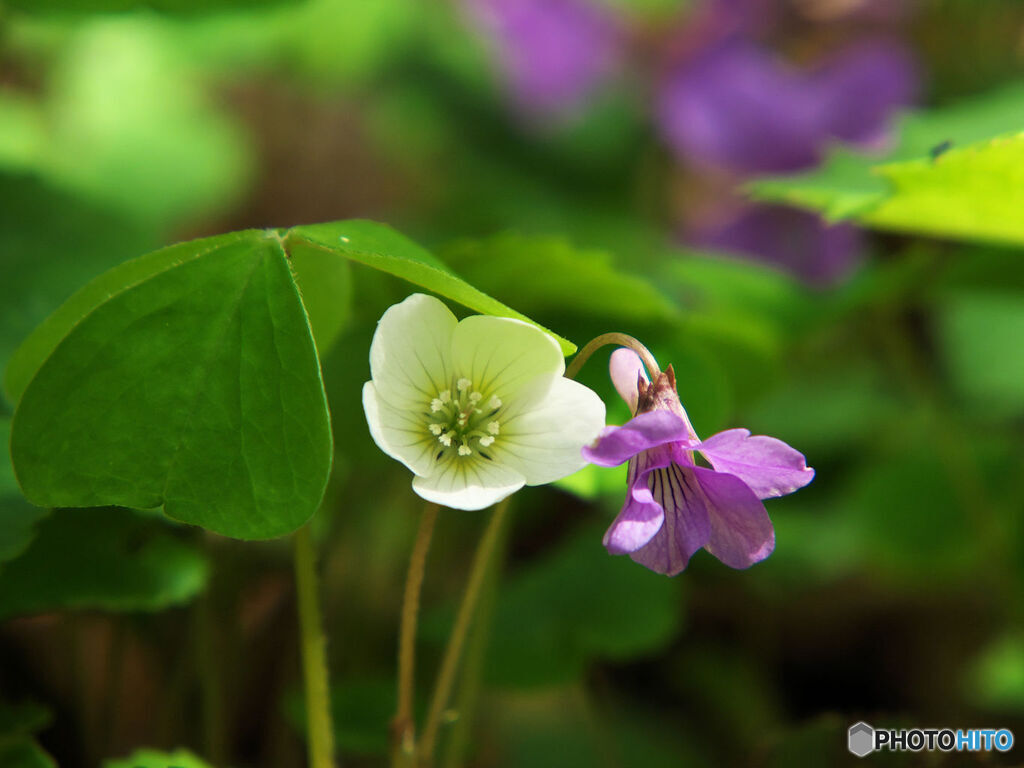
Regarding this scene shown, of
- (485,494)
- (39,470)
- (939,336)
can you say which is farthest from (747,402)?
(939,336)

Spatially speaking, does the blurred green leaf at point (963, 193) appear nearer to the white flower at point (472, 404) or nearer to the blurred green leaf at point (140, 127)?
the white flower at point (472, 404)

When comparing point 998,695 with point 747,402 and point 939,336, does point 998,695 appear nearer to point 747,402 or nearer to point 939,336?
point 747,402

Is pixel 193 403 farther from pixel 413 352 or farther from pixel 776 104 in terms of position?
pixel 776 104

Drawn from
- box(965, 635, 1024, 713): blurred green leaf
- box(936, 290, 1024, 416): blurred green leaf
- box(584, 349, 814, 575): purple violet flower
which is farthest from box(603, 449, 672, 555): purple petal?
box(936, 290, 1024, 416): blurred green leaf

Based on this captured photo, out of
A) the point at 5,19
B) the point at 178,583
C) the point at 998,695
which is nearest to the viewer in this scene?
the point at 178,583

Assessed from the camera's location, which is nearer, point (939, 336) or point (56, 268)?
point (56, 268)

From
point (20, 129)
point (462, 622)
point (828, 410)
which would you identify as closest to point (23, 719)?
point (462, 622)

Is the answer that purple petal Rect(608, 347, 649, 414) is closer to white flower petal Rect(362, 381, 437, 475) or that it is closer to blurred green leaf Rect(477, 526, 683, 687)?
white flower petal Rect(362, 381, 437, 475)
